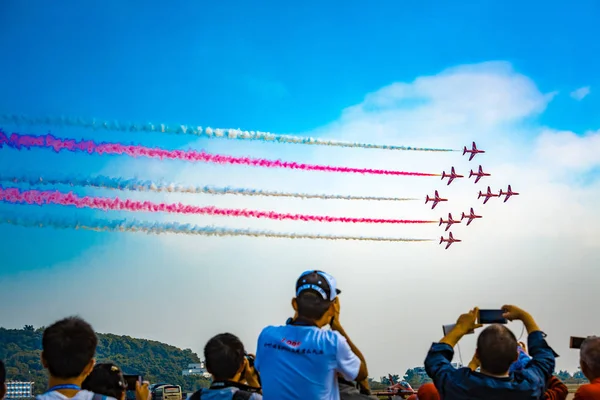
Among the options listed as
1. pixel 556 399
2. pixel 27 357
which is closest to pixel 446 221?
pixel 556 399

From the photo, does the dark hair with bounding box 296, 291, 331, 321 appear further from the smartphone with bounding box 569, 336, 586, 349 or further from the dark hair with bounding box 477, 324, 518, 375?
the smartphone with bounding box 569, 336, 586, 349

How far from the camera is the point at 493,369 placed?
23.5 ft

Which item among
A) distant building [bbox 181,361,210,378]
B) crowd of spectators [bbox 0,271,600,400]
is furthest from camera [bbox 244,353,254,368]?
distant building [bbox 181,361,210,378]

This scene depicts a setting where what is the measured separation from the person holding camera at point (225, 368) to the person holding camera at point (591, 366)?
382 cm

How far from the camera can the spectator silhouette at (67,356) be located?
6.25 metres

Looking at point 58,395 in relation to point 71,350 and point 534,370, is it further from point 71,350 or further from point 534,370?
point 534,370

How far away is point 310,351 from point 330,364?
0.87 ft

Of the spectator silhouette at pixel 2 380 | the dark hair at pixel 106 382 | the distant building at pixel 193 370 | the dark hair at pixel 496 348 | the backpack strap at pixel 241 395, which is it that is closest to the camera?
the spectator silhouette at pixel 2 380

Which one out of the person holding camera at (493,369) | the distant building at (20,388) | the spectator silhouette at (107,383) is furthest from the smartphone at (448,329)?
the distant building at (20,388)

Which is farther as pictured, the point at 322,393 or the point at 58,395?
the point at 322,393

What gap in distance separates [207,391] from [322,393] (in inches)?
50.3

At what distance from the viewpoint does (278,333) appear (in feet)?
26.2

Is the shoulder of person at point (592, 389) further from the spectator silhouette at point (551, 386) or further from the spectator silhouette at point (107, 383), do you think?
the spectator silhouette at point (107, 383)

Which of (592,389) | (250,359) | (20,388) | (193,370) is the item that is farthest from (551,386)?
(193,370)
